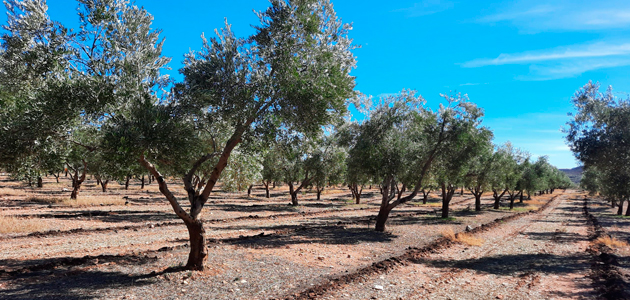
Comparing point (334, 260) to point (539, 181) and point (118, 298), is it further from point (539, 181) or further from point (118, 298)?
point (539, 181)

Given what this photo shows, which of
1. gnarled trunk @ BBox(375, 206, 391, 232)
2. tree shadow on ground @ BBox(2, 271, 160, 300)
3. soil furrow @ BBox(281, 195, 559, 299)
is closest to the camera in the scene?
tree shadow on ground @ BBox(2, 271, 160, 300)

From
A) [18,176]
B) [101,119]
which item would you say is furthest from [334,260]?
[18,176]

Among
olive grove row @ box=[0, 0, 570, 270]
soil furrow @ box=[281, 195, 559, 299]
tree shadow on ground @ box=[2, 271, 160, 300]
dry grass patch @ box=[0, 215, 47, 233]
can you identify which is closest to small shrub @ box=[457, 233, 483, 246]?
soil furrow @ box=[281, 195, 559, 299]

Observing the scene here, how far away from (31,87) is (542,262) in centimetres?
2162

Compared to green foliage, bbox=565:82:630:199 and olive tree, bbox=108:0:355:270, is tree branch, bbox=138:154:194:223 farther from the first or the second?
green foliage, bbox=565:82:630:199

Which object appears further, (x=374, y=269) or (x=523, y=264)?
(x=523, y=264)

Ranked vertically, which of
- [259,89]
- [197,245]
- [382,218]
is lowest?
[382,218]

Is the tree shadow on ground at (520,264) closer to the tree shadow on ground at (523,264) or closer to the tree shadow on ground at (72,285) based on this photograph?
the tree shadow on ground at (523,264)

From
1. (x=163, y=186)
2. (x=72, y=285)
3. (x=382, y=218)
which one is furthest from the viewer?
(x=382, y=218)

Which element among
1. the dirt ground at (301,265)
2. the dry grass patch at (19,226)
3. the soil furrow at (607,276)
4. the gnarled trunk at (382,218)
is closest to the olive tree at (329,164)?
the gnarled trunk at (382,218)

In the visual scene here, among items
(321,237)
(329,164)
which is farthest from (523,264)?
(329,164)

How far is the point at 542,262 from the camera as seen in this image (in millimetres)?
15805

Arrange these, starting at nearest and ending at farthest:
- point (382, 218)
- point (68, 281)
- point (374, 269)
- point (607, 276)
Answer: point (68, 281)
point (607, 276)
point (374, 269)
point (382, 218)

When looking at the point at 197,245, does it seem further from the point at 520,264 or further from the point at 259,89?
the point at 520,264
